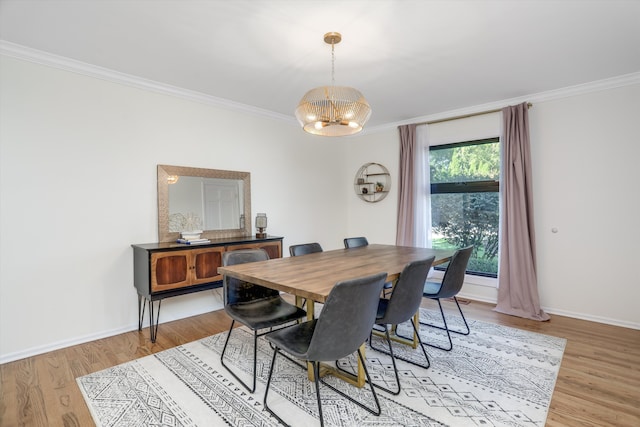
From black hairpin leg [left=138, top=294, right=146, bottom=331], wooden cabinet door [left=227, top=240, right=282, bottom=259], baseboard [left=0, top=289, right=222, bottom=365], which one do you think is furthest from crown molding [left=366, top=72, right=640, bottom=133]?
black hairpin leg [left=138, top=294, right=146, bottom=331]

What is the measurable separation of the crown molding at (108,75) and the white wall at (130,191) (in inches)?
2.1

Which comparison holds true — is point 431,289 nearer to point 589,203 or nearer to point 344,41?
point 589,203

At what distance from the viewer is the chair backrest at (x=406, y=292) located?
199 cm

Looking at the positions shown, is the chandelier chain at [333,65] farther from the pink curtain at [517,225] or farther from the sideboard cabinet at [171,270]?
the pink curtain at [517,225]

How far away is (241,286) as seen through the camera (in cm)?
248

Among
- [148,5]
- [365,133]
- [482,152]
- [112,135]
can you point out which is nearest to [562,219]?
[482,152]

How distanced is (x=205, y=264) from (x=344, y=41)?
2.37m

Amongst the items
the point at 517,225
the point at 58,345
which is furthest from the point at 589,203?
the point at 58,345

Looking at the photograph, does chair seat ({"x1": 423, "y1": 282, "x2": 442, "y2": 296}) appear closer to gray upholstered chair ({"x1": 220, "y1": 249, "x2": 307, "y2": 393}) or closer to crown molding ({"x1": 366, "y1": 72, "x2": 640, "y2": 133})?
gray upholstered chair ({"x1": 220, "y1": 249, "x2": 307, "y2": 393})

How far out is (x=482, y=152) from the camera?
162 inches

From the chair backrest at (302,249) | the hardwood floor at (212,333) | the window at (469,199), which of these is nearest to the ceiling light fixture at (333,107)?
the chair backrest at (302,249)

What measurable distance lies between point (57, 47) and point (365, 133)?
3.90 m

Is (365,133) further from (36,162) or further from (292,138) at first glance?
(36,162)

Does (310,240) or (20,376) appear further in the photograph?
(310,240)
